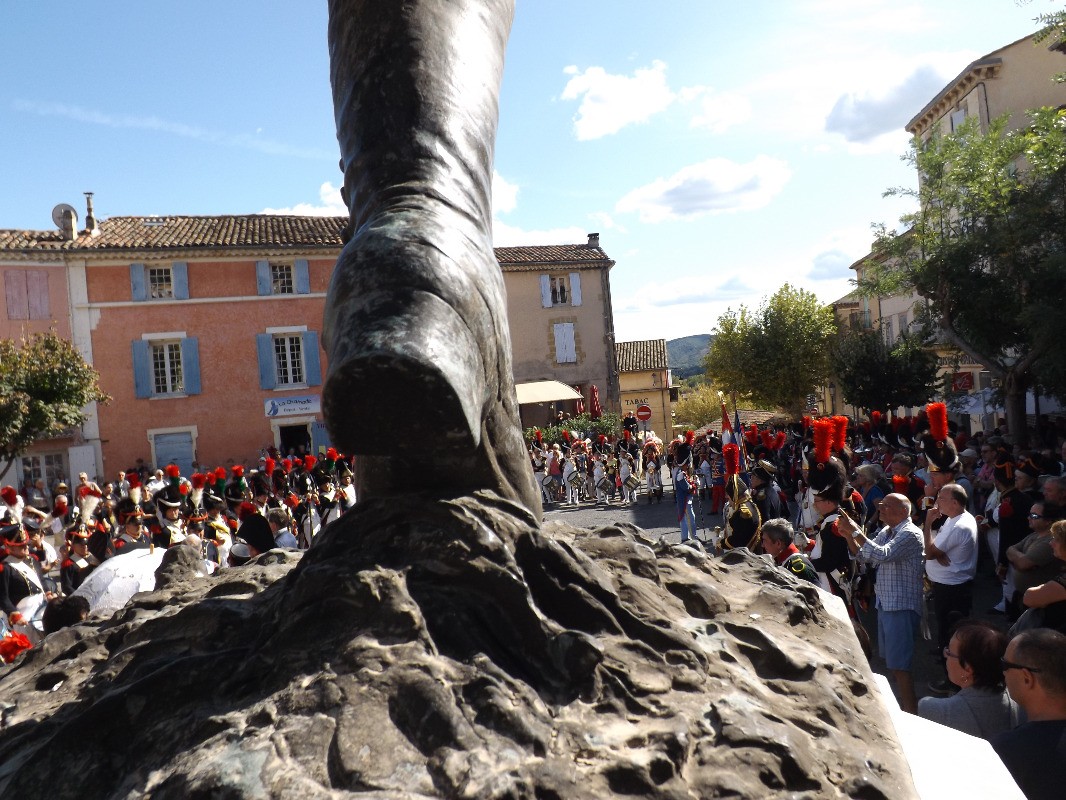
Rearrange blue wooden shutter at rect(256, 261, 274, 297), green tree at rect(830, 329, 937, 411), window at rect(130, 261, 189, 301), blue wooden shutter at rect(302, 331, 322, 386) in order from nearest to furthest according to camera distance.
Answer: green tree at rect(830, 329, 937, 411), window at rect(130, 261, 189, 301), blue wooden shutter at rect(256, 261, 274, 297), blue wooden shutter at rect(302, 331, 322, 386)

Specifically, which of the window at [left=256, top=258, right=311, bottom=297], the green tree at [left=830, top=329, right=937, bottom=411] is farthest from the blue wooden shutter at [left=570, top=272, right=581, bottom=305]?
the green tree at [left=830, top=329, right=937, bottom=411]

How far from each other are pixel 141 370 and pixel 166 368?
0.76 m

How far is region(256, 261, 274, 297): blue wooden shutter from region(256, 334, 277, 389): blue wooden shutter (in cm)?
140

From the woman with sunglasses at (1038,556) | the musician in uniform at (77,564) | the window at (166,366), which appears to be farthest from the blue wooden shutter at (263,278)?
the woman with sunglasses at (1038,556)

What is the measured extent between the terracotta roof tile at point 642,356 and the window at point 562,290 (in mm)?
10904

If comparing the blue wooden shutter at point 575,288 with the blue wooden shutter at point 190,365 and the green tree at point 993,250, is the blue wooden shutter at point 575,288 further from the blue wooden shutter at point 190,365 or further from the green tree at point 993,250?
the green tree at point 993,250

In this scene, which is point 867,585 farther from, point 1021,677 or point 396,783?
point 396,783

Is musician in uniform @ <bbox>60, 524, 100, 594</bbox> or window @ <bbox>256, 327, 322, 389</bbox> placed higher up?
window @ <bbox>256, 327, 322, 389</bbox>

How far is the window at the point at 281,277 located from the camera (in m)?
30.0

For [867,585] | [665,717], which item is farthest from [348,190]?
[867,585]

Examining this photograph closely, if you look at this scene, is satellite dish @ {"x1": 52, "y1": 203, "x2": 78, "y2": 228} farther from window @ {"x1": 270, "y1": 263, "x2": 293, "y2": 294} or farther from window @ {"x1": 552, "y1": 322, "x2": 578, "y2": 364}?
window @ {"x1": 552, "y1": 322, "x2": 578, "y2": 364}

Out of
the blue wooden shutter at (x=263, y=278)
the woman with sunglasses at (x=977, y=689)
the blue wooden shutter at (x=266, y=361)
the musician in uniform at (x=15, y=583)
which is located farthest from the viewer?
the blue wooden shutter at (x=263, y=278)

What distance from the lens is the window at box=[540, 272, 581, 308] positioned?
38.2 metres

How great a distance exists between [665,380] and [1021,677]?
45686 mm
